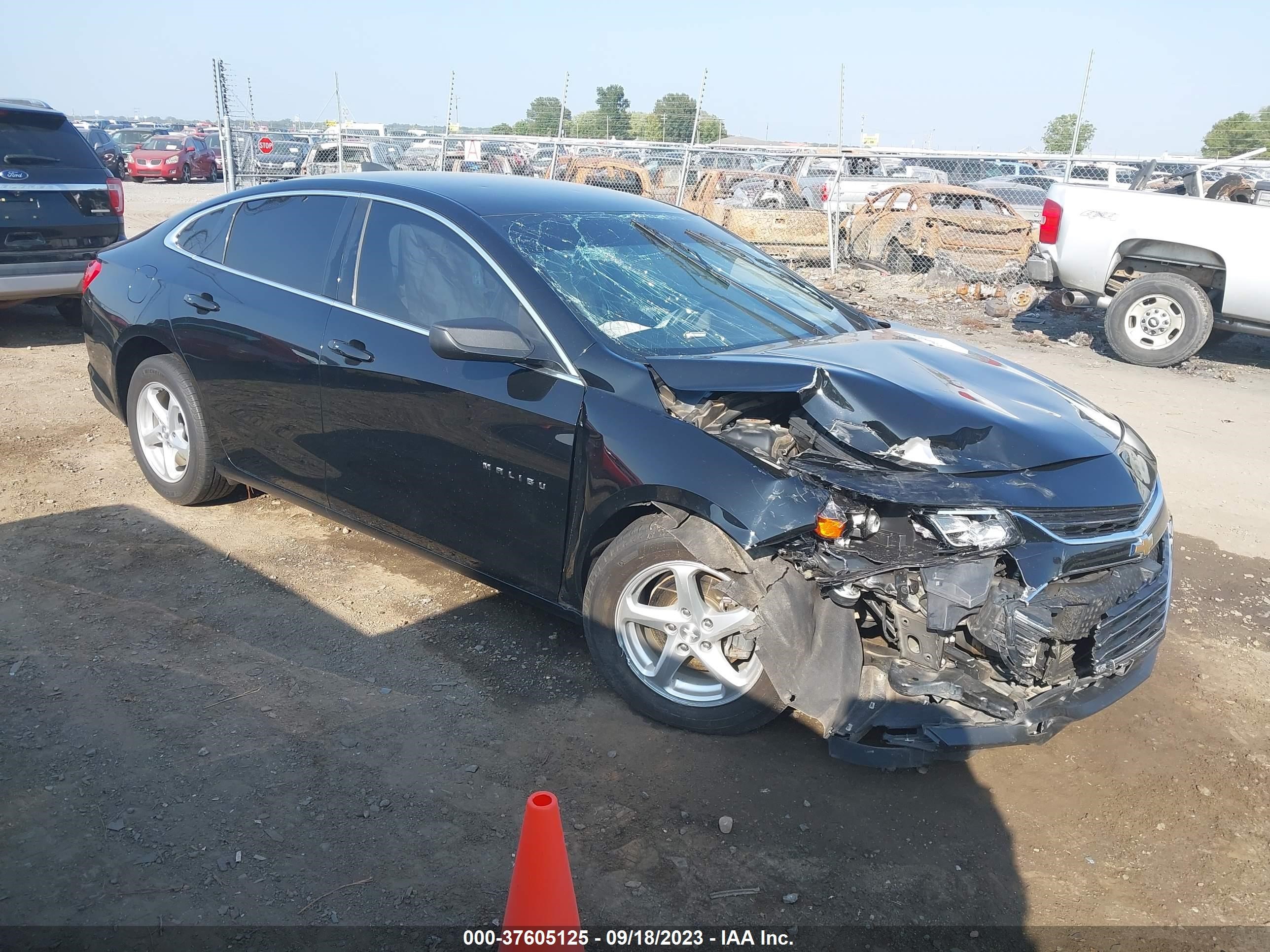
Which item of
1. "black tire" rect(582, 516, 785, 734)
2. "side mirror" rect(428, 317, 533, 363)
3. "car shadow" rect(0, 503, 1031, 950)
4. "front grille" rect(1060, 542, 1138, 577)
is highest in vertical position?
"side mirror" rect(428, 317, 533, 363)

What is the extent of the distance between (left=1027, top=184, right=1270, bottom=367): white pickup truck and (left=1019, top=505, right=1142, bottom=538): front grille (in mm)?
7294

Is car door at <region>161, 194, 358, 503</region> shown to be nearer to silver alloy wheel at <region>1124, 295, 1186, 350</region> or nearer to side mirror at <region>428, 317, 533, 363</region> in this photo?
side mirror at <region>428, 317, 533, 363</region>

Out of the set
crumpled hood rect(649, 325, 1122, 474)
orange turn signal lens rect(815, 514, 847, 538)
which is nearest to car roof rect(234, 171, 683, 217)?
crumpled hood rect(649, 325, 1122, 474)

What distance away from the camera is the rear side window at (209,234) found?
4.83 metres

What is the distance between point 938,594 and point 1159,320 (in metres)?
8.19

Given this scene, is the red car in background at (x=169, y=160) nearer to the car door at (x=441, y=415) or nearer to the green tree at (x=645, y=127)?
the green tree at (x=645, y=127)

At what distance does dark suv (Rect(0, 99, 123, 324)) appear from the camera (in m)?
7.84

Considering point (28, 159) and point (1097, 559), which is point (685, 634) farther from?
point (28, 159)

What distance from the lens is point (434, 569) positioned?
4.73 m

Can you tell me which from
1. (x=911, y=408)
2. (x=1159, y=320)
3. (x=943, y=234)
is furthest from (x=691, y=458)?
(x=943, y=234)

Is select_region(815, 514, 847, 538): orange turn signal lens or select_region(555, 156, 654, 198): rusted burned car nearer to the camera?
select_region(815, 514, 847, 538): orange turn signal lens

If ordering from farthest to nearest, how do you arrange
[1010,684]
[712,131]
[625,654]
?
[712,131] → [625,654] → [1010,684]

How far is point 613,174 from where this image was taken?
620 inches

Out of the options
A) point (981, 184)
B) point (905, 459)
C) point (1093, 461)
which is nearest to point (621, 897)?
point (905, 459)
